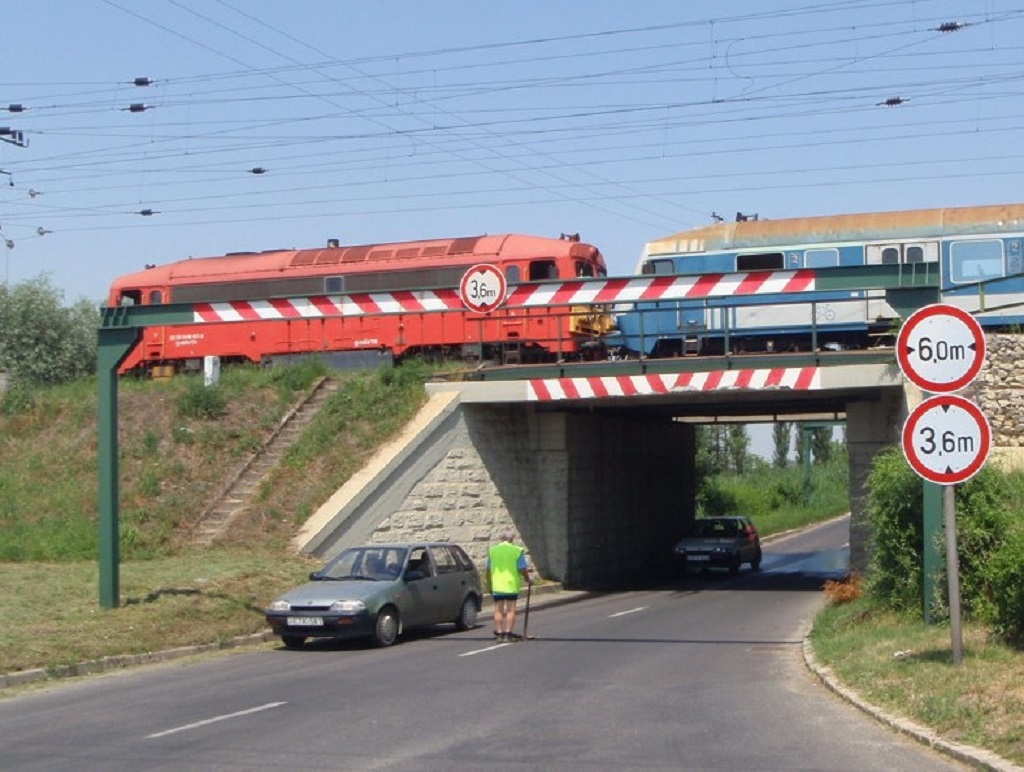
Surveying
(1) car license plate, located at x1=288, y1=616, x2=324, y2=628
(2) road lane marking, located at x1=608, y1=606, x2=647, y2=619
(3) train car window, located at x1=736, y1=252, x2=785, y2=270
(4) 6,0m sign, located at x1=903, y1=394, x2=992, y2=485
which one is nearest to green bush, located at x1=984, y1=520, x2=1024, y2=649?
(4) 6,0m sign, located at x1=903, y1=394, x2=992, y2=485

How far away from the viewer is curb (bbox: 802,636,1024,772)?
9.01 metres

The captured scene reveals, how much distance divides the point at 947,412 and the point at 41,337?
147 feet

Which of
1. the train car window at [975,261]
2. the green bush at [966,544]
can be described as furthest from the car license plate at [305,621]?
the train car window at [975,261]

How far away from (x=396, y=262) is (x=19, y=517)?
1163cm

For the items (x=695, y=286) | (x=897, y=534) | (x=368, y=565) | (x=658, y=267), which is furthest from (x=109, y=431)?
(x=658, y=267)

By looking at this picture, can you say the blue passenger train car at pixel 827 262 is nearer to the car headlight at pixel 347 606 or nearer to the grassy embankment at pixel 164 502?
the grassy embankment at pixel 164 502

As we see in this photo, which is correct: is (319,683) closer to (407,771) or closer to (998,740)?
(407,771)

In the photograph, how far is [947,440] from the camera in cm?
1194

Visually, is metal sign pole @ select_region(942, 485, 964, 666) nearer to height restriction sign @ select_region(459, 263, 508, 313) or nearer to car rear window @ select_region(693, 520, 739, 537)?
height restriction sign @ select_region(459, 263, 508, 313)

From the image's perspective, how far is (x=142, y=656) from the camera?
17.8m

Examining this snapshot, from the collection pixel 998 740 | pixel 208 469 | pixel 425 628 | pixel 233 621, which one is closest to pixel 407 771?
pixel 998 740

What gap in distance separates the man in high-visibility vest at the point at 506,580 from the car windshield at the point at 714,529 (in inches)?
711

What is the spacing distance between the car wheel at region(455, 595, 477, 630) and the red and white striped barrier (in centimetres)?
466

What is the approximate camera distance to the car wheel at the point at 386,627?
19.0 meters
